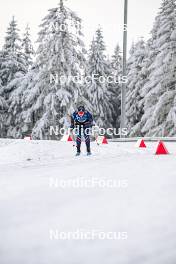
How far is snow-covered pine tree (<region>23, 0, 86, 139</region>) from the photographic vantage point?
29797mm

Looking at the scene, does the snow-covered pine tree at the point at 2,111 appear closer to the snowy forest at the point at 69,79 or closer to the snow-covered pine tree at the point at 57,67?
the snowy forest at the point at 69,79

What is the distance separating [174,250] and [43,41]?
87.8 feet

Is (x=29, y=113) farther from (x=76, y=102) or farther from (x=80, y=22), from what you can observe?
(x=80, y=22)

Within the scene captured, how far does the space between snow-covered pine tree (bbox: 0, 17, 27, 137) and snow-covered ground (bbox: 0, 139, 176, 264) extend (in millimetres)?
29530

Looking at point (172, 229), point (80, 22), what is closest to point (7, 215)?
point (172, 229)

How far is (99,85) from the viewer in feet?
134

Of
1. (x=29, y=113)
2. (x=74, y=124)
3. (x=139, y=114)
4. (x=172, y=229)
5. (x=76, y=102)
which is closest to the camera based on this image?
(x=172, y=229)

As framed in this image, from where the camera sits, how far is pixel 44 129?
3022cm

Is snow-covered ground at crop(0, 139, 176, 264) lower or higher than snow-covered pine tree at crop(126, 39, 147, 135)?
lower
